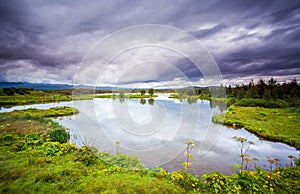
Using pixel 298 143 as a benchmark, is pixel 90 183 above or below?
above

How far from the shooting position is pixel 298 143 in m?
9.06

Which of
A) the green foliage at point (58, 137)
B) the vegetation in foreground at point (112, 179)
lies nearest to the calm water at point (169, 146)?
the green foliage at point (58, 137)

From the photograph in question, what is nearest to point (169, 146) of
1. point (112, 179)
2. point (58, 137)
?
point (112, 179)

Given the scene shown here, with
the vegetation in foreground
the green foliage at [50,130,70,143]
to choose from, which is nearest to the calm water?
the green foliage at [50,130,70,143]

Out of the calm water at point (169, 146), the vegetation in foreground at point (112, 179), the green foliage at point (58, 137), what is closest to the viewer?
the vegetation in foreground at point (112, 179)

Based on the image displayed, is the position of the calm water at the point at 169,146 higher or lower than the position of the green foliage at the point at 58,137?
lower

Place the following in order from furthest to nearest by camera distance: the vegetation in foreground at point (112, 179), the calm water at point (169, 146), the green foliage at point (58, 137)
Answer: the green foliage at point (58, 137), the calm water at point (169, 146), the vegetation in foreground at point (112, 179)

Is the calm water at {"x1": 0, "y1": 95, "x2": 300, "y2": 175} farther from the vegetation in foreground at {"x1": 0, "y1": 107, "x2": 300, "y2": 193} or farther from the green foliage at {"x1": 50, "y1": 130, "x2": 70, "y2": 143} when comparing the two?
the vegetation in foreground at {"x1": 0, "y1": 107, "x2": 300, "y2": 193}

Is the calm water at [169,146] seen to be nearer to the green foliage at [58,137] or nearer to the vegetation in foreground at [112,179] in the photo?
the green foliage at [58,137]

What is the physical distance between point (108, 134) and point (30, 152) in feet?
14.9

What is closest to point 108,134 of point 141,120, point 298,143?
point 141,120

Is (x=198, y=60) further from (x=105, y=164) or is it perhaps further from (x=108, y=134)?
(x=108, y=134)

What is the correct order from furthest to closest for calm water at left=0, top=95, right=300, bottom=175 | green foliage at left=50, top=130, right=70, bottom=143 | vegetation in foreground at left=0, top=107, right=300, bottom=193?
green foliage at left=50, top=130, right=70, bottom=143, calm water at left=0, top=95, right=300, bottom=175, vegetation in foreground at left=0, top=107, right=300, bottom=193

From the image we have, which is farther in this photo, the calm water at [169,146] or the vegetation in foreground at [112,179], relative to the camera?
the calm water at [169,146]
